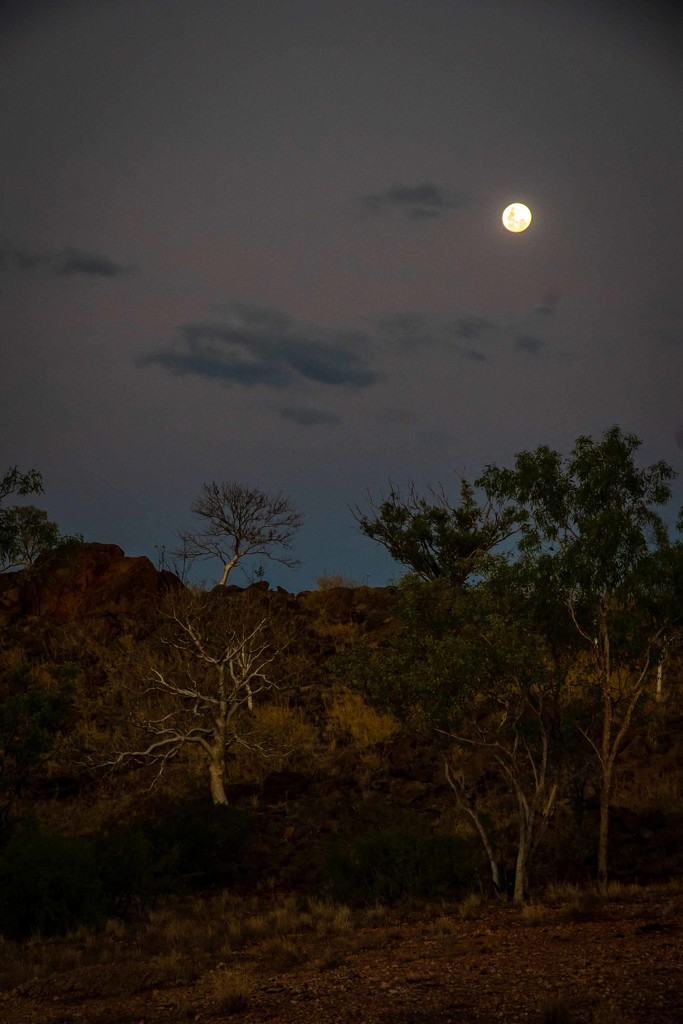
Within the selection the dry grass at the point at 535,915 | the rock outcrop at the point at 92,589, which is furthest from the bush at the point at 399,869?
the rock outcrop at the point at 92,589

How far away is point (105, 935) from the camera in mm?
15094

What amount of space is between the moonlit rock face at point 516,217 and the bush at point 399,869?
16.1 m

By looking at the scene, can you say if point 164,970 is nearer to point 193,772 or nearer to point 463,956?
point 463,956

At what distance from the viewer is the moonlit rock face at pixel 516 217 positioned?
24.7 meters

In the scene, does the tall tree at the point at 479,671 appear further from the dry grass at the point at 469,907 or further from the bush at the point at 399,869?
the bush at the point at 399,869

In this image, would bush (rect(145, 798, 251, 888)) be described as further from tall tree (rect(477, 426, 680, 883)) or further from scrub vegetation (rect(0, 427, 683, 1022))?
tall tree (rect(477, 426, 680, 883))

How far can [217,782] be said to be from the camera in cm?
2430

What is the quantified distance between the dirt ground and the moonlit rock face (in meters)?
17.5

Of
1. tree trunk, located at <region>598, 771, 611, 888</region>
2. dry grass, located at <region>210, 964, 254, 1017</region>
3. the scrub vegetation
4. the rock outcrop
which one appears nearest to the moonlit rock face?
the scrub vegetation

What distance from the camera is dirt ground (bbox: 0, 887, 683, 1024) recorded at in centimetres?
927

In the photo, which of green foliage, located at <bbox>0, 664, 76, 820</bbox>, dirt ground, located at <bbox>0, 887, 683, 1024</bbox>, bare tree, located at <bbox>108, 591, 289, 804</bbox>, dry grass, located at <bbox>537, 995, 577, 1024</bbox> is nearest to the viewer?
dry grass, located at <bbox>537, 995, 577, 1024</bbox>

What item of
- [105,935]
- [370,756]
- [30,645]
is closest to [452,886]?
[105,935]

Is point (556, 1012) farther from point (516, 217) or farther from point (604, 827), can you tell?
point (516, 217)

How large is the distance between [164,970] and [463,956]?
397 cm
